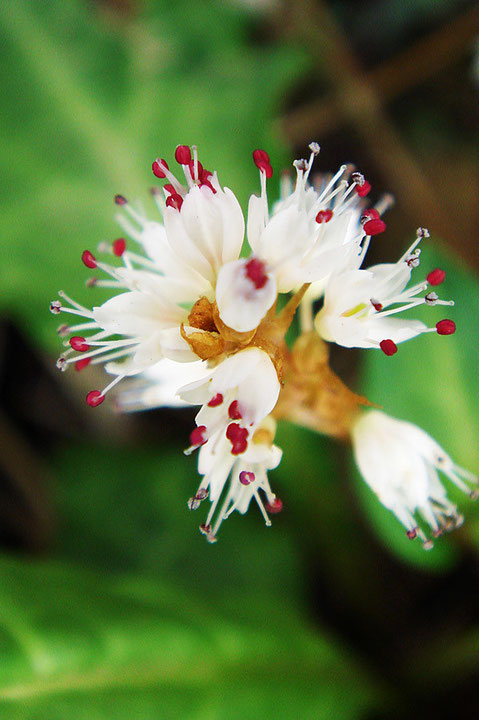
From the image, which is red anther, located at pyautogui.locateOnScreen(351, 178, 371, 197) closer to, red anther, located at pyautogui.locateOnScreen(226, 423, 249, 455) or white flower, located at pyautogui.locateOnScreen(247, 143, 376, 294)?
white flower, located at pyautogui.locateOnScreen(247, 143, 376, 294)

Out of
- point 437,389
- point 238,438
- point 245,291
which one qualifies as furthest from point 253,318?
point 437,389

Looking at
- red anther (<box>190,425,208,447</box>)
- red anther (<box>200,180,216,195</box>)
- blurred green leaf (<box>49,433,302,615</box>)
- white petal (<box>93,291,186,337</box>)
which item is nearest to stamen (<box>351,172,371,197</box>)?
red anther (<box>200,180,216,195</box>)

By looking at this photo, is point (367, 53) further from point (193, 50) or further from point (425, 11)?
point (193, 50)

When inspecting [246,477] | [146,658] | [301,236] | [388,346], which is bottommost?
[146,658]

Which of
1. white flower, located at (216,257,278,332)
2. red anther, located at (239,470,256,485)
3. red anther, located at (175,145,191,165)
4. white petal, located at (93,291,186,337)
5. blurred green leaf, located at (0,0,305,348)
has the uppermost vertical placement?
blurred green leaf, located at (0,0,305,348)

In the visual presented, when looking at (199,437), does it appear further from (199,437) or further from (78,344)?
(78,344)

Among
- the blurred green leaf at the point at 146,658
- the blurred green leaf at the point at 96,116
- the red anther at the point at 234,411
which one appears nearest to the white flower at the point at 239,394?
the red anther at the point at 234,411
